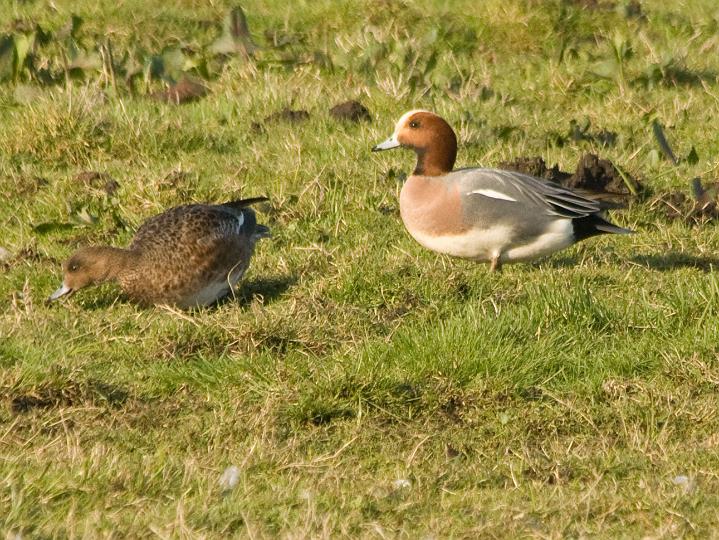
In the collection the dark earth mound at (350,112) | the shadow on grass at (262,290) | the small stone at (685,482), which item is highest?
the small stone at (685,482)

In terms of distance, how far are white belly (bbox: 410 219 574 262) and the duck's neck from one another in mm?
437

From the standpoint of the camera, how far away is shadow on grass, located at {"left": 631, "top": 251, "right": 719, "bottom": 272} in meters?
6.37

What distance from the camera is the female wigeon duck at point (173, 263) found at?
5.70m

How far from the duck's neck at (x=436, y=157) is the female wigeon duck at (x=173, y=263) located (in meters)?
1.08

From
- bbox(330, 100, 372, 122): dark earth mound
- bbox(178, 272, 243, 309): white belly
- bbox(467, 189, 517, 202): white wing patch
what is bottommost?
bbox(178, 272, 243, 309): white belly

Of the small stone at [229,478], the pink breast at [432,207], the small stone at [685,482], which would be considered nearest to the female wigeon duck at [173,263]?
the pink breast at [432,207]

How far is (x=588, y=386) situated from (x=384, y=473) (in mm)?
1022

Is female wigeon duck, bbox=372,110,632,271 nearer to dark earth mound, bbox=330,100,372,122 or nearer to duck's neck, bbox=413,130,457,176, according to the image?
duck's neck, bbox=413,130,457,176

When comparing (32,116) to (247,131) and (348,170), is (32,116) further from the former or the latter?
(348,170)

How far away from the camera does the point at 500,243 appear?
20.2 feet

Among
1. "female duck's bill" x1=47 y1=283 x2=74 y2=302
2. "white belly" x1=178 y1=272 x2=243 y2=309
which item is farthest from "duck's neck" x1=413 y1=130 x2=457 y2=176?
"female duck's bill" x1=47 y1=283 x2=74 y2=302

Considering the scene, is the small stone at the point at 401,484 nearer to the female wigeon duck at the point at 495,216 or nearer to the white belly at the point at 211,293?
the white belly at the point at 211,293

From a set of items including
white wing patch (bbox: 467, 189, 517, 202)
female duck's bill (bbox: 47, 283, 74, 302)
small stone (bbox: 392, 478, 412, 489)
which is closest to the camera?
small stone (bbox: 392, 478, 412, 489)

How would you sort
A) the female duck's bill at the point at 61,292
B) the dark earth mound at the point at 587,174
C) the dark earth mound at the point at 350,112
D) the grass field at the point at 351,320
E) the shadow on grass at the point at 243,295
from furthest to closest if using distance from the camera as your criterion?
1. the dark earth mound at the point at 350,112
2. the dark earth mound at the point at 587,174
3. the shadow on grass at the point at 243,295
4. the female duck's bill at the point at 61,292
5. the grass field at the point at 351,320
